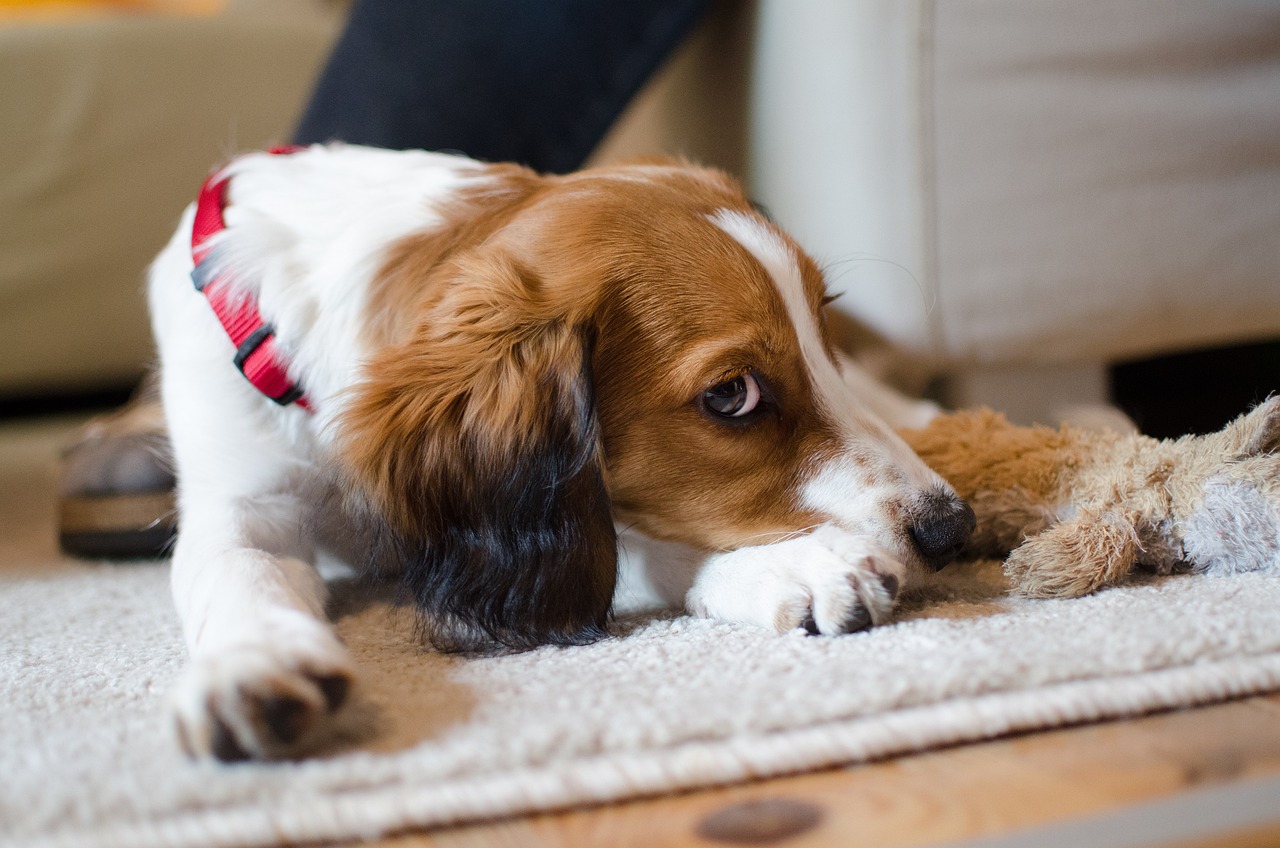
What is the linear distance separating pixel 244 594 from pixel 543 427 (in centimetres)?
34

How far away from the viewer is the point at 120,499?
1766 mm

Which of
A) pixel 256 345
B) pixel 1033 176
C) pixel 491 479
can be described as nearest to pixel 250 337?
pixel 256 345

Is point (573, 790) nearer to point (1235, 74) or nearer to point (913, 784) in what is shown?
point (913, 784)

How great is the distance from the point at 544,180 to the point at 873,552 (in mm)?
679

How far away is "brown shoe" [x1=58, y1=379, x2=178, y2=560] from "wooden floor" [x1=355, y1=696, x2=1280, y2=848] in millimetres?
1210

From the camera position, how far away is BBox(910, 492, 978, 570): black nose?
3.82 feet

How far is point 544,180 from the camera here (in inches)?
56.9

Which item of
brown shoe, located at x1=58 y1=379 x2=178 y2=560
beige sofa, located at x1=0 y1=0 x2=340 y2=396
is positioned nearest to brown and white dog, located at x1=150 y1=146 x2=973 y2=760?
brown shoe, located at x1=58 y1=379 x2=178 y2=560

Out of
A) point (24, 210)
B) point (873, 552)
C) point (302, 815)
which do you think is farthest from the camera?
point (24, 210)

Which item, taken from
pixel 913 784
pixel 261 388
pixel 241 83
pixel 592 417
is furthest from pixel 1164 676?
pixel 241 83

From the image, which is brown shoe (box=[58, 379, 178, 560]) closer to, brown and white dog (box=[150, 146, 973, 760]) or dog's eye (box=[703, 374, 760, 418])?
brown and white dog (box=[150, 146, 973, 760])

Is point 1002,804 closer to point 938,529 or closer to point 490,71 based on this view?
point 938,529

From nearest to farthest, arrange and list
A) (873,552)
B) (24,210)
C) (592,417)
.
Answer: (873,552), (592,417), (24,210)

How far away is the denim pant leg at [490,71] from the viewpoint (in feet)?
6.84
